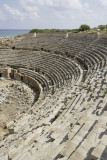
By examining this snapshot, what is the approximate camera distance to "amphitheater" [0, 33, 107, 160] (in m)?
5.72

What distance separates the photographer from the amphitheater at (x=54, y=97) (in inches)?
225

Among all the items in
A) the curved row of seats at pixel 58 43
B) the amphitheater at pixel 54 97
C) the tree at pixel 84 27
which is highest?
the tree at pixel 84 27

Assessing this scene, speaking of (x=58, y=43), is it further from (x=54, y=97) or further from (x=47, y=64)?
(x=54, y=97)

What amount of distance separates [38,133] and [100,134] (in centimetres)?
318

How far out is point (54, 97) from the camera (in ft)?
45.1

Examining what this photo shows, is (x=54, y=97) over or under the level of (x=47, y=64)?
under

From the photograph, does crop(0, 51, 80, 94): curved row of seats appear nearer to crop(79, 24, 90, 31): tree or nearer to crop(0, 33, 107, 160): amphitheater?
crop(0, 33, 107, 160): amphitheater

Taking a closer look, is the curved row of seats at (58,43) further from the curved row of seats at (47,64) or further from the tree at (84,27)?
the tree at (84,27)

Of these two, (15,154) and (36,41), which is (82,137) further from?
(36,41)

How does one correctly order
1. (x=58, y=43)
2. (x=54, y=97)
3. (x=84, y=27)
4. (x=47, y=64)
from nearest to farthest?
1. (x=54, y=97)
2. (x=47, y=64)
3. (x=58, y=43)
4. (x=84, y=27)

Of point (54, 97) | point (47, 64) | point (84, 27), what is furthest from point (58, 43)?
point (54, 97)

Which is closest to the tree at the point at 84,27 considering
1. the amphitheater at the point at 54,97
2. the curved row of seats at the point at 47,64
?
the amphitheater at the point at 54,97

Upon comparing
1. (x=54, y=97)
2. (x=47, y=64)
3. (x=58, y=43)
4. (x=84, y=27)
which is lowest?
(x=54, y=97)

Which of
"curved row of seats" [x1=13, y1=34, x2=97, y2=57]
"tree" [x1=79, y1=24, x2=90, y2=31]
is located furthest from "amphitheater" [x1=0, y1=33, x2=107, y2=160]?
"tree" [x1=79, y1=24, x2=90, y2=31]
